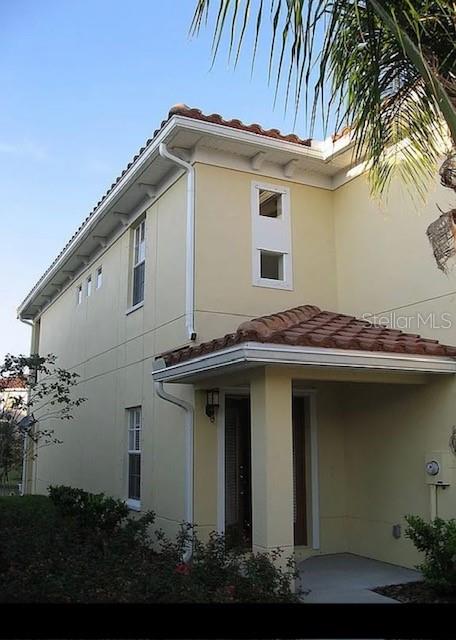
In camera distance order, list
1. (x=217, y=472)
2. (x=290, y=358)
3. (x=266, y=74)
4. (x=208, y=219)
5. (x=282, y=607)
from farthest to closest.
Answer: (x=208, y=219) < (x=217, y=472) < (x=290, y=358) < (x=266, y=74) < (x=282, y=607)

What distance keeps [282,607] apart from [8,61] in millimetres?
5059

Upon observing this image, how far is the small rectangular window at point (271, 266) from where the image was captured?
35.4 ft

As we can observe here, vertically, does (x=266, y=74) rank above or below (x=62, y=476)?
above

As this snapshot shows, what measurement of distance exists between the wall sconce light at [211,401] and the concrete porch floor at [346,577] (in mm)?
2520

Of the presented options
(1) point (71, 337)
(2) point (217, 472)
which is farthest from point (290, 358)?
(1) point (71, 337)

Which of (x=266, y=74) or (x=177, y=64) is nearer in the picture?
(x=266, y=74)

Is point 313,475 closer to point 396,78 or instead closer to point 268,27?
point 396,78

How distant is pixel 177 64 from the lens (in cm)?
465

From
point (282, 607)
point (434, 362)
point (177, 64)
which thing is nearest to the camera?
point (282, 607)

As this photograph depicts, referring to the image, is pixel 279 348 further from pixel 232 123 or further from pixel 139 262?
pixel 139 262

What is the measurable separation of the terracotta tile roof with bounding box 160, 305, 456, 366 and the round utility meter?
4.73 feet

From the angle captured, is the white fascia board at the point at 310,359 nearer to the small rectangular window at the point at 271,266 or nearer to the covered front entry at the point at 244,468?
the covered front entry at the point at 244,468

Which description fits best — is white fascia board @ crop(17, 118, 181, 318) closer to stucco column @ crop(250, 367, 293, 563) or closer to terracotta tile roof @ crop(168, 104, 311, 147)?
terracotta tile roof @ crop(168, 104, 311, 147)

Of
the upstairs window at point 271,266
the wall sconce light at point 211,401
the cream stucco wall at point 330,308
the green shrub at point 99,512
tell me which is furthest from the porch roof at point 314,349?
the green shrub at point 99,512
